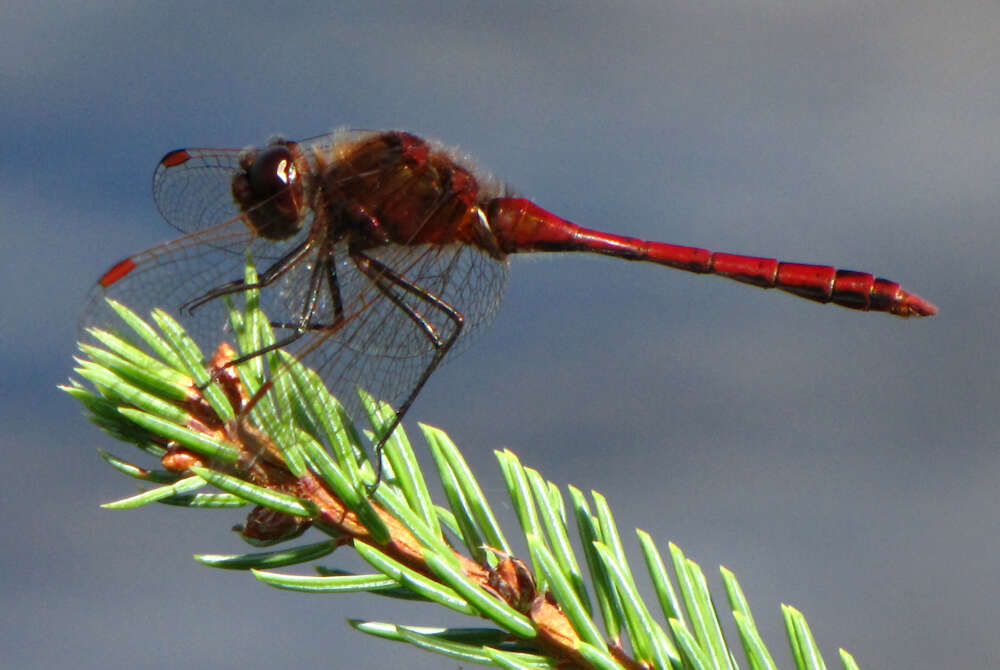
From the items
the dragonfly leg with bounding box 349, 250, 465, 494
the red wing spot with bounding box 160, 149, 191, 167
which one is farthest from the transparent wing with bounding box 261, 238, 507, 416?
the red wing spot with bounding box 160, 149, 191, 167

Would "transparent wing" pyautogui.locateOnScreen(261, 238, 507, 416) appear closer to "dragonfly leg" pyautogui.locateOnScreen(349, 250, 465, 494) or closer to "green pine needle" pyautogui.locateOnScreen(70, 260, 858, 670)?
"dragonfly leg" pyautogui.locateOnScreen(349, 250, 465, 494)

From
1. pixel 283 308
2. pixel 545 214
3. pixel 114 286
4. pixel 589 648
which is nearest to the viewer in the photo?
pixel 589 648

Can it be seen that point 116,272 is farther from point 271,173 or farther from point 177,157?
point 177,157

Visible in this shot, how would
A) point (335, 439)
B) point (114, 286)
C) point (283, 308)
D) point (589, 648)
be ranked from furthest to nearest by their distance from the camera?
1. point (283, 308)
2. point (114, 286)
3. point (335, 439)
4. point (589, 648)

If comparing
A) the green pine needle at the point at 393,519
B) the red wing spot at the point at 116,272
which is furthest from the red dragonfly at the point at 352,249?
the green pine needle at the point at 393,519

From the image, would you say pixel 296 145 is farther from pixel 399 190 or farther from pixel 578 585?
pixel 578 585

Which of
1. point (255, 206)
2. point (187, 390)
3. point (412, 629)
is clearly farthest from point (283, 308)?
point (412, 629)

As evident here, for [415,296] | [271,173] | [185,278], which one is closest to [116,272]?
[185,278]
